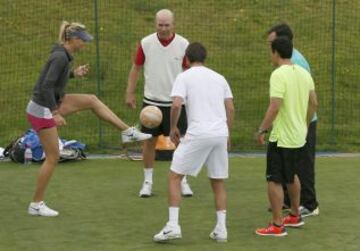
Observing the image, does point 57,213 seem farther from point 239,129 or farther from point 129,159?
point 239,129

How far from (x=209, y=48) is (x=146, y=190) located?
20.9ft

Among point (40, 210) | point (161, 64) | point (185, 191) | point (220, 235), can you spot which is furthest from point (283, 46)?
point (40, 210)

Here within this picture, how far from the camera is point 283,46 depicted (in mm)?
6855

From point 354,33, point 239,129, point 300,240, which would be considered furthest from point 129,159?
point 354,33

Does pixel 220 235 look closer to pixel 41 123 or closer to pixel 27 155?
pixel 41 123

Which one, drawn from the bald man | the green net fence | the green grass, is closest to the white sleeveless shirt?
the bald man

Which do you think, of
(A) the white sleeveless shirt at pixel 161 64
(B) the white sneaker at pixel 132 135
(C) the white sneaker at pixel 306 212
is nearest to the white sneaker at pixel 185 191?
(B) the white sneaker at pixel 132 135

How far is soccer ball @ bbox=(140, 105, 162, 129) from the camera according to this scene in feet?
27.0

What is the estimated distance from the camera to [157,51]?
846cm

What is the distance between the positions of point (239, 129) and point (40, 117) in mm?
6069

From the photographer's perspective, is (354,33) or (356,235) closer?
(356,235)

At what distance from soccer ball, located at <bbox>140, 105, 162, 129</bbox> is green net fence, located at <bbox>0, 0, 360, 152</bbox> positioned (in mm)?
4555

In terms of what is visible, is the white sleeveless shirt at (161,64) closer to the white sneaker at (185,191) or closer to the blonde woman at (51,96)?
the white sneaker at (185,191)

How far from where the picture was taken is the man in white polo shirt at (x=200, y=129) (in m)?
6.55
